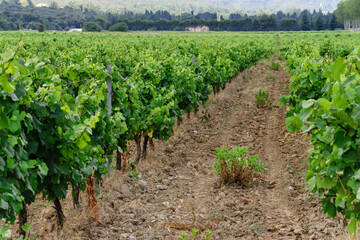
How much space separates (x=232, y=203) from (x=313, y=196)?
1106 mm

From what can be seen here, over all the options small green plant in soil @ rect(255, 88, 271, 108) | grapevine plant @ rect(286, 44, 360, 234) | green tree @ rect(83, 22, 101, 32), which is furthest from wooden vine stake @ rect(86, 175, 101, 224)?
green tree @ rect(83, 22, 101, 32)

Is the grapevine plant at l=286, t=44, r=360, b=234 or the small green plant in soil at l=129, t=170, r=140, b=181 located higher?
the grapevine plant at l=286, t=44, r=360, b=234

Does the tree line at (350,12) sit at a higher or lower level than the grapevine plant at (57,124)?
higher

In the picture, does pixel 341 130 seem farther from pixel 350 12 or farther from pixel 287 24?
pixel 287 24

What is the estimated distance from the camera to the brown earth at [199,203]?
4.53 m

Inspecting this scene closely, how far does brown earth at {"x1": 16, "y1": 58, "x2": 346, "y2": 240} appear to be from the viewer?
453 centimetres

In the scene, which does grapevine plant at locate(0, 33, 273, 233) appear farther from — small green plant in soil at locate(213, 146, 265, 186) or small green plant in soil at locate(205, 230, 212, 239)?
small green plant in soil at locate(205, 230, 212, 239)

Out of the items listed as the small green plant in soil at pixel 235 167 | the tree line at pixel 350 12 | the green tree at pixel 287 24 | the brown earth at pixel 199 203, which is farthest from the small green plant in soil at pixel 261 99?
the green tree at pixel 287 24

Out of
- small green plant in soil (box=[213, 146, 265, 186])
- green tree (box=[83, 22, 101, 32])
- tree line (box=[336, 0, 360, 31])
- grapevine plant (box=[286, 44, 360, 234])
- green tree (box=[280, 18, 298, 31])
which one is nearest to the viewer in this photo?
grapevine plant (box=[286, 44, 360, 234])

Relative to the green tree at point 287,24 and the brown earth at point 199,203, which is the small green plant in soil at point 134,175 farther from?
the green tree at point 287,24

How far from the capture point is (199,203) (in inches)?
215

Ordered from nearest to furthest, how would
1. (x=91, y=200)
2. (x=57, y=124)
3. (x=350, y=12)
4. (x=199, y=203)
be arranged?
(x=57, y=124)
(x=91, y=200)
(x=199, y=203)
(x=350, y=12)

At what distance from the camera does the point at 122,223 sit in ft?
15.8

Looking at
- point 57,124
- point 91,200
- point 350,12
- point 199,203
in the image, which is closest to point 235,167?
point 199,203
